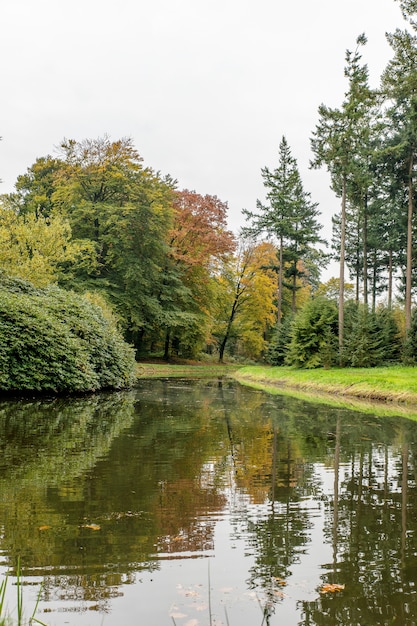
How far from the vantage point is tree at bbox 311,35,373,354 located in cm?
2927

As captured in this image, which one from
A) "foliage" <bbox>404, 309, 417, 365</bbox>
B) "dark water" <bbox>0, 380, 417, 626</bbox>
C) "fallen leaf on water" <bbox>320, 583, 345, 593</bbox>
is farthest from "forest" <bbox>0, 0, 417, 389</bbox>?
"fallen leaf on water" <bbox>320, 583, 345, 593</bbox>

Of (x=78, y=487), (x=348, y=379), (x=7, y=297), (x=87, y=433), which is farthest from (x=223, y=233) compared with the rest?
(x=78, y=487)

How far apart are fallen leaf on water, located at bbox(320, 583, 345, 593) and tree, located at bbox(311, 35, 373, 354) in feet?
86.2

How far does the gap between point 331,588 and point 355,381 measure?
19.1 metres

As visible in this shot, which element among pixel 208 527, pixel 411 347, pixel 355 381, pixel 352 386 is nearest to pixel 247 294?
pixel 411 347

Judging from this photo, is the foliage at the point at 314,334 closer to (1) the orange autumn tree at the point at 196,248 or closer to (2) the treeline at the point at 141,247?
(2) the treeline at the point at 141,247

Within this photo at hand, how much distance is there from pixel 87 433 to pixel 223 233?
34007 mm

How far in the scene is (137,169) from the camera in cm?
3831

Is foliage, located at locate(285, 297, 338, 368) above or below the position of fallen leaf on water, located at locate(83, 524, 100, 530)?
above

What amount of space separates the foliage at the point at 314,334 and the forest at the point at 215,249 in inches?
3.4

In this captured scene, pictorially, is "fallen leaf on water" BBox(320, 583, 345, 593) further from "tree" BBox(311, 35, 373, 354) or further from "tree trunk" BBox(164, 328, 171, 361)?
"tree trunk" BBox(164, 328, 171, 361)

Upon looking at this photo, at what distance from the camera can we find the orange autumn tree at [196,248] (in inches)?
1663

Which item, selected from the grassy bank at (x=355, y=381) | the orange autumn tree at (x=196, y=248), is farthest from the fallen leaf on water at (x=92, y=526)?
the orange autumn tree at (x=196, y=248)

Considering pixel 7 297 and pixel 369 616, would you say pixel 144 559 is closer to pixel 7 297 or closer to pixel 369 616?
pixel 369 616
